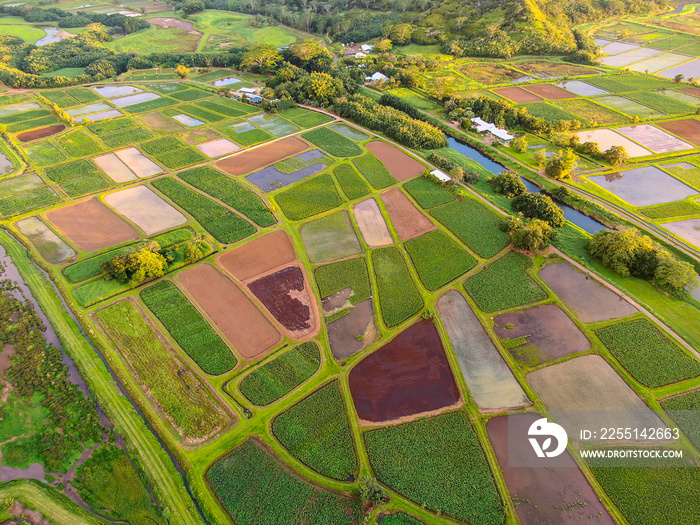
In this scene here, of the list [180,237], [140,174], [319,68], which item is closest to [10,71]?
[140,174]

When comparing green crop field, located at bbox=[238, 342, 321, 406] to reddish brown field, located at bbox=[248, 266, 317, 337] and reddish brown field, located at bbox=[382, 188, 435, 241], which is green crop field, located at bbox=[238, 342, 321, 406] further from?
reddish brown field, located at bbox=[382, 188, 435, 241]

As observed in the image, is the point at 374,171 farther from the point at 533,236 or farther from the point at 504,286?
the point at 504,286

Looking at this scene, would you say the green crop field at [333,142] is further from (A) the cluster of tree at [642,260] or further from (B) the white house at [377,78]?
(A) the cluster of tree at [642,260]

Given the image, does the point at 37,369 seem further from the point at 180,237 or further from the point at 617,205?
the point at 617,205

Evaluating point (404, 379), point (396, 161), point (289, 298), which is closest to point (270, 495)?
point (404, 379)

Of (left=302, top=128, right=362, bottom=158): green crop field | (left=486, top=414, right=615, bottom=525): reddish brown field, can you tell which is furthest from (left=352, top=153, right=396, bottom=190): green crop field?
(left=486, top=414, right=615, bottom=525): reddish brown field
